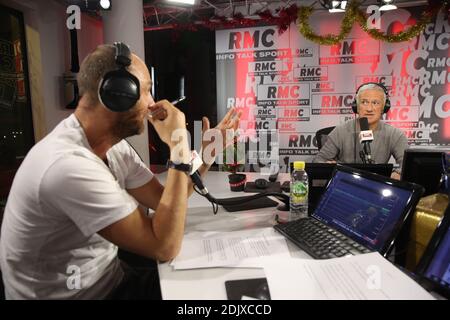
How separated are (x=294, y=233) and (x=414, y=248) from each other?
0.38 meters

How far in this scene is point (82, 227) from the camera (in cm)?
98

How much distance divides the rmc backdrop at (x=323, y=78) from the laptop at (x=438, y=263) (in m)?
4.07

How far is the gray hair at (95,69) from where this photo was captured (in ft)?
3.75

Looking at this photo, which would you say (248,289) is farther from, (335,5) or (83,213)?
(335,5)

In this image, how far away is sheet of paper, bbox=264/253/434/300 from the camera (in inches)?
31.6

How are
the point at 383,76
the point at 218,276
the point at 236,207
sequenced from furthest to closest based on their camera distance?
the point at 383,76 < the point at 236,207 < the point at 218,276

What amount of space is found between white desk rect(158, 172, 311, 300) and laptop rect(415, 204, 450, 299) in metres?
0.33

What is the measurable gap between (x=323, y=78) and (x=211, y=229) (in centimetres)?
403

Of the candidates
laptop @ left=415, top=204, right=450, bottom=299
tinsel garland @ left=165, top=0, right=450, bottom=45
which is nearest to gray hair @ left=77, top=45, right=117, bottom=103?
laptop @ left=415, top=204, right=450, bottom=299

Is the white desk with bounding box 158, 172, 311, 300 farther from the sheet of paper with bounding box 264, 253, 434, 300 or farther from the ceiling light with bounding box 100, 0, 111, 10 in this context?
the ceiling light with bounding box 100, 0, 111, 10

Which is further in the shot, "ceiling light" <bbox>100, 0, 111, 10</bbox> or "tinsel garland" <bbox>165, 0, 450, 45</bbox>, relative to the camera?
"tinsel garland" <bbox>165, 0, 450, 45</bbox>

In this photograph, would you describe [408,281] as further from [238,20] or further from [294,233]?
[238,20]

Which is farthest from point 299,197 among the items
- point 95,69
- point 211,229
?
point 95,69
